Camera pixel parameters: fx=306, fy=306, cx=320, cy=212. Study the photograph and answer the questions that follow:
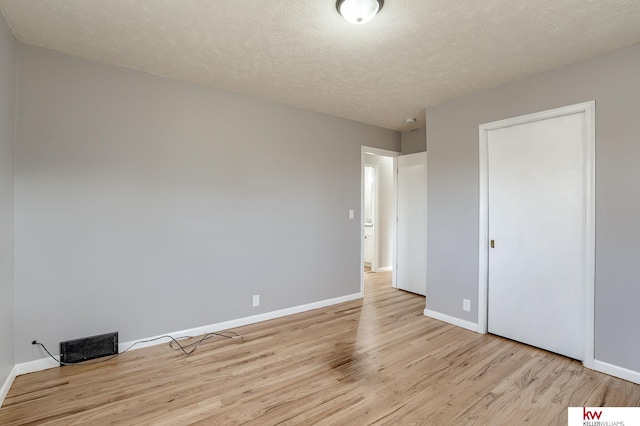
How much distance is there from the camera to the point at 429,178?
148 inches

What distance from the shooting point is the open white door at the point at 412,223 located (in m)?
4.64

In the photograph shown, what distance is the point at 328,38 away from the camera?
7.51ft

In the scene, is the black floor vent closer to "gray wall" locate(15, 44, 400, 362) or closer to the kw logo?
"gray wall" locate(15, 44, 400, 362)

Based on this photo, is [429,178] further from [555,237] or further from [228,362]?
[228,362]

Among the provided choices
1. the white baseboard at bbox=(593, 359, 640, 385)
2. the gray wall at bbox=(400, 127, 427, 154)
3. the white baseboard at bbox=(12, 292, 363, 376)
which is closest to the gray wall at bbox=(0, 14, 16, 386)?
the white baseboard at bbox=(12, 292, 363, 376)

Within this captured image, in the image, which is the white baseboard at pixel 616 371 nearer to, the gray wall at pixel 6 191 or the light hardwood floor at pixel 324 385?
the light hardwood floor at pixel 324 385

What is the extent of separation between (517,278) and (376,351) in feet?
5.22

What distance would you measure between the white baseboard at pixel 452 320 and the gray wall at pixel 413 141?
2.43 metres

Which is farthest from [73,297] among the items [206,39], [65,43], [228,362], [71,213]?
[206,39]

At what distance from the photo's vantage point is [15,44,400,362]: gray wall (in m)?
2.45

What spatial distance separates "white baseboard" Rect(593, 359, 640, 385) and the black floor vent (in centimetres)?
406

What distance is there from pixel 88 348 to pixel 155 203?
1.34m

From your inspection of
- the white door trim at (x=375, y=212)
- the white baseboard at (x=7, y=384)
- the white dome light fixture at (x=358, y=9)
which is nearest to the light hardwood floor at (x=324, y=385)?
the white baseboard at (x=7, y=384)

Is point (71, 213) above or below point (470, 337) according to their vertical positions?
above
